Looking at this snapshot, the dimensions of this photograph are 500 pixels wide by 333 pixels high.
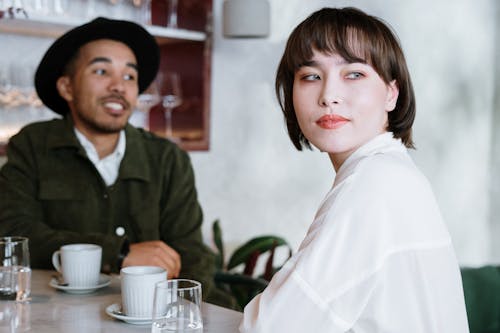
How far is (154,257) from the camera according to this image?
1871 millimetres

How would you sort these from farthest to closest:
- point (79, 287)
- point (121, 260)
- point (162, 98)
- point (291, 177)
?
point (291, 177), point (162, 98), point (121, 260), point (79, 287)

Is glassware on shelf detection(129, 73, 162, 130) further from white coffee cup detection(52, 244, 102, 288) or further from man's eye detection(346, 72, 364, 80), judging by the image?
man's eye detection(346, 72, 364, 80)

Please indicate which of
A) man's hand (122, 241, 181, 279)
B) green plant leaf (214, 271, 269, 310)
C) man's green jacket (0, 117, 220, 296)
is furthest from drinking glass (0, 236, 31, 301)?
green plant leaf (214, 271, 269, 310)

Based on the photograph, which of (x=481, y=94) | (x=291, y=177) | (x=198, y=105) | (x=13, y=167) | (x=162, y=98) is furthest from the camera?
(x=481, y=94)

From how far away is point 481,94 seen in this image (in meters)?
4.54

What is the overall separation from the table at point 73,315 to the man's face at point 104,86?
2.85 feet

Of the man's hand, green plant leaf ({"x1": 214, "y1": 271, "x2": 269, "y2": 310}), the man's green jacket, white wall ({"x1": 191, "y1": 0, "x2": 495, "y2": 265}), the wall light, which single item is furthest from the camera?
white wall ({"x1": 191, "y1": 0, "x2": 495, "y2": 265})

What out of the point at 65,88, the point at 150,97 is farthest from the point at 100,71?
the point at 150,97

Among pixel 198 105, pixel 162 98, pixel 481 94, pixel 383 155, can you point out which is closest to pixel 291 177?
pixel 198 105

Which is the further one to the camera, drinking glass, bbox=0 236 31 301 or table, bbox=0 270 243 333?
drinking glass, bbox=0 236 31 301

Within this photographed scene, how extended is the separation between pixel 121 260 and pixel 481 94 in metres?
3.22

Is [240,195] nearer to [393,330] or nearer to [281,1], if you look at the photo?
[281,1]

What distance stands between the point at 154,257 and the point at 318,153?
220 cm

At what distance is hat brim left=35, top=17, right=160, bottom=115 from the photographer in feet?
7.79
